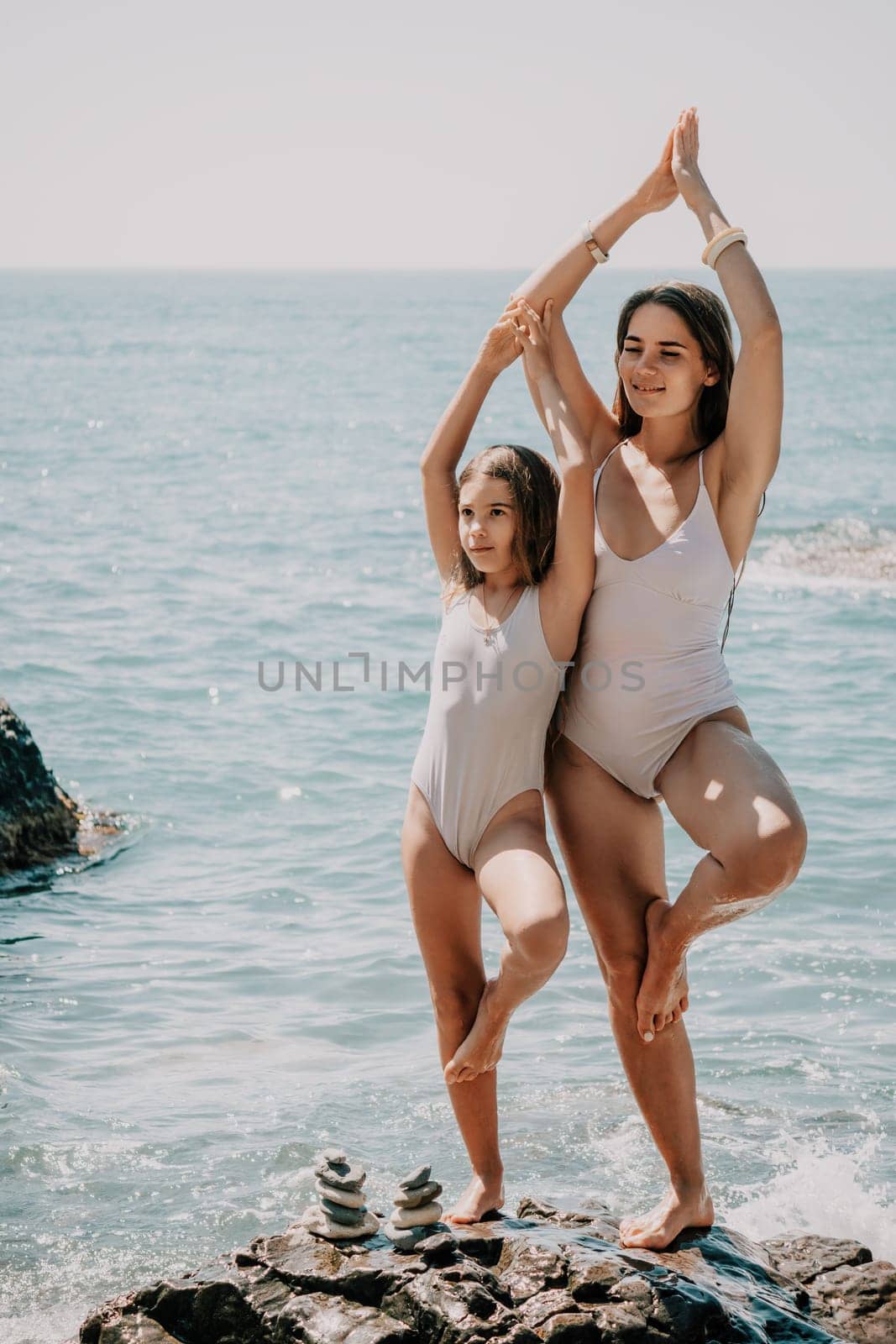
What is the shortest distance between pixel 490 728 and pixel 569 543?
575 millimetres

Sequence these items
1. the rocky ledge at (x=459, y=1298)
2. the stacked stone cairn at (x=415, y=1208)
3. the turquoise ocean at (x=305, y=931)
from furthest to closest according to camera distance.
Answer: the turquoise ocean at (x=305, y=931) → the stacked stone cairn at (x=415, y=1208) → the rocky ledge at (x=459, y=1298)

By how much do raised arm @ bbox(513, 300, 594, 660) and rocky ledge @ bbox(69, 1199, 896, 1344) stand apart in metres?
1.65

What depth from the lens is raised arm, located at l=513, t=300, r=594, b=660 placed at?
434cm

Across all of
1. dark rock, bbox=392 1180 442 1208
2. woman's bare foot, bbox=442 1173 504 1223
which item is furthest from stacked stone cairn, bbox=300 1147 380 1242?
woman's bare foot, bbox=442 1173 504 1223

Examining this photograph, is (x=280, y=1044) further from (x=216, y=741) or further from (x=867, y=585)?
(x=867, y=585)

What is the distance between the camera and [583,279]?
15.5 feet

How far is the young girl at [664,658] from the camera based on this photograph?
429cm

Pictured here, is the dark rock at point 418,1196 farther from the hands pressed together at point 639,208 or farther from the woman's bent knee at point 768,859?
the hands pressed together at point 639,208

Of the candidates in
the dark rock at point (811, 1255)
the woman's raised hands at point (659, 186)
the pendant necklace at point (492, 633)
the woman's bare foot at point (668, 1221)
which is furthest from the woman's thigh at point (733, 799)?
the woman's raised hands at point (659, 186)

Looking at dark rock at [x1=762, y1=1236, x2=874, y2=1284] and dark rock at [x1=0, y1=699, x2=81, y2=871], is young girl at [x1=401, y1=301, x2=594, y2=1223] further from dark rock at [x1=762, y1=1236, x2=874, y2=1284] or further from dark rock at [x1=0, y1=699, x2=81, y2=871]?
dark rock at [x1=0, y1=699, x2=81, y2=871]

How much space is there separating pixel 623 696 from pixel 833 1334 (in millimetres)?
1885

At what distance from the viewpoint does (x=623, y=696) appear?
434 cm

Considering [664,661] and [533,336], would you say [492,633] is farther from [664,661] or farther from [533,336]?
[533,336]

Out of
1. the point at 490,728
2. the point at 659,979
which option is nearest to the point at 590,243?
the point at 490,728
